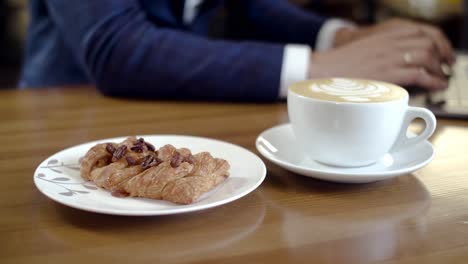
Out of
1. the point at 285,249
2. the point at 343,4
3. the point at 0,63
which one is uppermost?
the point at 285,249

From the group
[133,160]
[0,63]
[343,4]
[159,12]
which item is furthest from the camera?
[0,63]

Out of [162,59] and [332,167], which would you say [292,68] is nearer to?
[162,59]

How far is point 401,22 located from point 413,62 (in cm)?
19


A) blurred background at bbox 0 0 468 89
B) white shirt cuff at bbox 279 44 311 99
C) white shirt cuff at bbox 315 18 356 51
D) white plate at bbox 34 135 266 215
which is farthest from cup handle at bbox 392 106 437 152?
blurred background at bbox 0 0 468 89

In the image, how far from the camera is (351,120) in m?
0.50

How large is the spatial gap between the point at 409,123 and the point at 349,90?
0.23 feet

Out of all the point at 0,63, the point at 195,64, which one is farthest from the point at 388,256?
the point at 0,63

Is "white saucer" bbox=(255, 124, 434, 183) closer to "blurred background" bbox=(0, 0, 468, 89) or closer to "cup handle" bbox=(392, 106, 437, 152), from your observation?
"cup handle" bbox=(392, 106, 437, 152)

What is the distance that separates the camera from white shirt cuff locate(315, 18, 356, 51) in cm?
117

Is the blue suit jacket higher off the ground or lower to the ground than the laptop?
higher

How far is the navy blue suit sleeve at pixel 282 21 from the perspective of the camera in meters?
1.21

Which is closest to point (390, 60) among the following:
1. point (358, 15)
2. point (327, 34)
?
point (327, 34)

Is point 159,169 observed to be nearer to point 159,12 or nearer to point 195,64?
point 195,64

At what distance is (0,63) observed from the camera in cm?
312
